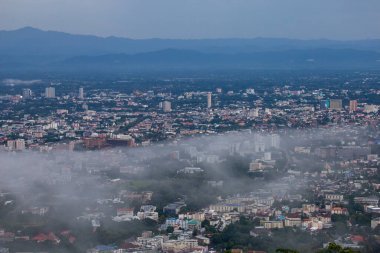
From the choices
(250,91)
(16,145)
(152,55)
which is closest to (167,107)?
(250,91)

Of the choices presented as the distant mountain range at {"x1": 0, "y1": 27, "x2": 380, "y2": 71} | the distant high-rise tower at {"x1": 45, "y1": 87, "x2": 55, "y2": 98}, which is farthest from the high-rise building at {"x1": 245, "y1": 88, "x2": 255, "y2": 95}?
the distant mountain range at {"x1": 0, "y1": 27, "x2": 380, "y2": 71}

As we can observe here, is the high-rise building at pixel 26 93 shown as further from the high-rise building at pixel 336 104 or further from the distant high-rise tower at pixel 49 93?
the high-rise building at pixel 336 104

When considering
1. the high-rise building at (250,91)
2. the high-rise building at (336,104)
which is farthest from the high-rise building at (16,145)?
the high-rise building at (250,91)

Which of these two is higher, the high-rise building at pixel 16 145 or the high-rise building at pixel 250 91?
the high-rise building at pixel 16 145

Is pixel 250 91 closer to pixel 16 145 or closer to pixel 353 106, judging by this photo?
pixel 353 106

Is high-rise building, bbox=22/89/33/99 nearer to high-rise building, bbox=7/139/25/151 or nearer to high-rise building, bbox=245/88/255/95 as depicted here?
high-rise building, bbox=245/88/255/95

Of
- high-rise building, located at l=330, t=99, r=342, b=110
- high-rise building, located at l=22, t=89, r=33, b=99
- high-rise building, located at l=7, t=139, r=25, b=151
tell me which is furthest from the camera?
high-rise building, located at l=22, t=89, r=33, b=99

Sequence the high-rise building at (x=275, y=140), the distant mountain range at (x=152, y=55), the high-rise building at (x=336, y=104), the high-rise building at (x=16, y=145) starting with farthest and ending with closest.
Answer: the distant mountain range at (x=152, y=55) < the high-rise building at (x=336, y=104) < the high-rise building at (x=275, y=140) < the high-rise building at (x=16, y=145)

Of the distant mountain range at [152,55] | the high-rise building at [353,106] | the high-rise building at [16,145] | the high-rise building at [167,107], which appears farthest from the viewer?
the distant mountain range at [152,55]

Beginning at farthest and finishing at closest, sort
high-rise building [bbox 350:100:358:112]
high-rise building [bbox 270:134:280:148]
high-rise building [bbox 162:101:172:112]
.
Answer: high-rise building [bbox 162:101:172:112], high-rise building [bbox 350:100:358:112], high-rise building [bbox 270:134:280:148]

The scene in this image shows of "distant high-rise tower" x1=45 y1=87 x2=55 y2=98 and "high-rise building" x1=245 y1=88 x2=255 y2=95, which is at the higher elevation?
"distant high-rise tower" x1=45 y1=87 x2=55 y2=98
